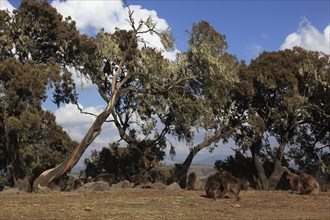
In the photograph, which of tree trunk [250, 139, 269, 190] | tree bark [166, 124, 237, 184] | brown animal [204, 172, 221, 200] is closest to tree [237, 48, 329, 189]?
tree trunk [250, 139, 269, 190]

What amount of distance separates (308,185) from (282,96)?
44.3ft

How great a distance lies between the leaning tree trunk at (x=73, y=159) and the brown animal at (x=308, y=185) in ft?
33.7

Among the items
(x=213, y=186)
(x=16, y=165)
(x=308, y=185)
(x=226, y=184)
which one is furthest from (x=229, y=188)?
(x=16, y=165)

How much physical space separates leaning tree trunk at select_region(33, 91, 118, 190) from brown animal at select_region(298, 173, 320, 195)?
10.3 m

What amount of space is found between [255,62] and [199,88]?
601 centimetres

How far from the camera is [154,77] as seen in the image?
25.4 metres

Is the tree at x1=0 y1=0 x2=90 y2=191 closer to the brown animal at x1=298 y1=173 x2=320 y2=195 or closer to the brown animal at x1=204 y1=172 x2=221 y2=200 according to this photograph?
the brown animal at x1=204 y1=172 x2=221 y2=200

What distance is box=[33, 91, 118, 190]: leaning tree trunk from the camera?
21.4m

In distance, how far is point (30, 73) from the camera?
21.7 m

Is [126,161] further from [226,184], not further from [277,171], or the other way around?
[226,184]

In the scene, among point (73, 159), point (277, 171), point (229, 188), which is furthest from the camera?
A: point (277, 171)

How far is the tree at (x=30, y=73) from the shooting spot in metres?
21.5

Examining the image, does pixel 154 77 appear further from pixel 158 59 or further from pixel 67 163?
pixel 67 163

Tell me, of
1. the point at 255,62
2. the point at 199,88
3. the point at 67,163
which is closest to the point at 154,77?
the point at 199,88
